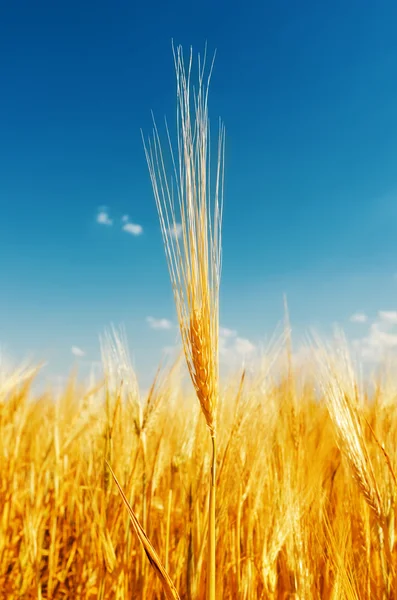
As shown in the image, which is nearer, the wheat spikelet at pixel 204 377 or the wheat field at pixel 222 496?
the wheat spikelet at pixel 204 377

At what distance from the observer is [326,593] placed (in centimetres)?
184

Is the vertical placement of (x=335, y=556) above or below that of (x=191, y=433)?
Result: below

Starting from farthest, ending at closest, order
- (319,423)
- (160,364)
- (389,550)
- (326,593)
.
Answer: (319,423), (160,364), (326,593), (389,550)

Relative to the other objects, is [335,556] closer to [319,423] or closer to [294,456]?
[294,456]

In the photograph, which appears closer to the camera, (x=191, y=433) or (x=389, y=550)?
(x=389, y=550)

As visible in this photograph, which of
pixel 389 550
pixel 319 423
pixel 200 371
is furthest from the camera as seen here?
pixel 319 423

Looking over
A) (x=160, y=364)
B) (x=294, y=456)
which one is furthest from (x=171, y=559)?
(x=160, y=364)

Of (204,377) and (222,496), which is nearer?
(204,377)

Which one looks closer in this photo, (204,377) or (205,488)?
(204,377)

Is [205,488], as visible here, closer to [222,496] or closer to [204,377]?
[222,496]

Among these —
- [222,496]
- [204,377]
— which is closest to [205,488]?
[222,496]

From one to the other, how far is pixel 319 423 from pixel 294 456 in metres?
1.35

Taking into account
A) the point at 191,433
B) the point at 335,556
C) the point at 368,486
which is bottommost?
the point at 335,556

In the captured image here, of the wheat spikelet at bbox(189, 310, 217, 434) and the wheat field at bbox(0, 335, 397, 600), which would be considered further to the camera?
the wheat field at bbox(0, 335, 397, 600)
